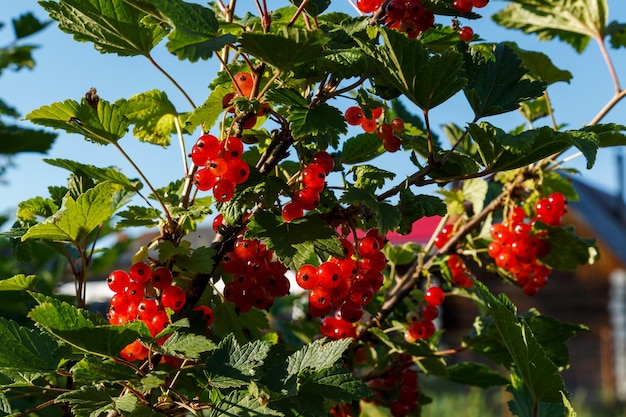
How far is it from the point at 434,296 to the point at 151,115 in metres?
0.91

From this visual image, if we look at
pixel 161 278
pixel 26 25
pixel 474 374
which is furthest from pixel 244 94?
pixel 26 25

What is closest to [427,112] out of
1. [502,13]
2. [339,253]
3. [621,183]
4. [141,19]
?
[339,253]

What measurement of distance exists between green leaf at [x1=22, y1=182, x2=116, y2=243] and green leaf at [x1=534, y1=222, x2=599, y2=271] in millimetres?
1365

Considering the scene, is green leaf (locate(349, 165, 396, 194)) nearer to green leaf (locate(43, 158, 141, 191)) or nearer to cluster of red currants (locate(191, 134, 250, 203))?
cluster of red currants (locate(191, 134, 250, 203))

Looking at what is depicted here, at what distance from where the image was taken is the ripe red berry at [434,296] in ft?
6.38

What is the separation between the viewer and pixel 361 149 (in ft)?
5.64

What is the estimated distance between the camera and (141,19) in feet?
4.35

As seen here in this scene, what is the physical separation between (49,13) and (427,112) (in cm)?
75

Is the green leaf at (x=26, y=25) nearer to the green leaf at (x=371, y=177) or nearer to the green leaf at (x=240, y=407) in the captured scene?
the green leaf at (x=371, y=177)

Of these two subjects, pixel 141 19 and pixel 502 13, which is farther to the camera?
pixel 502 13

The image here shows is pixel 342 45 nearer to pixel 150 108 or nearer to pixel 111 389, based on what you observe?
pixel 150 108

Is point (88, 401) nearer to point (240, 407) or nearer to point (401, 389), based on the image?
point (240, 407)

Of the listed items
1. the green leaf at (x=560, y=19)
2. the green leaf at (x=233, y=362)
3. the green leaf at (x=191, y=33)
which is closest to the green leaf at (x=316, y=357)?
the green leaf at (x=233, y=362)

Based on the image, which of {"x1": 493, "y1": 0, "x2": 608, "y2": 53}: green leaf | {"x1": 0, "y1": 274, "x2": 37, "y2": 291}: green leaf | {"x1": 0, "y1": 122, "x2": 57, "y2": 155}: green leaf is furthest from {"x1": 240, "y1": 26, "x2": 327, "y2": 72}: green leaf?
{"x1": 0, "y1": 122, "x2": 57, "y2": 155}: green leaf
